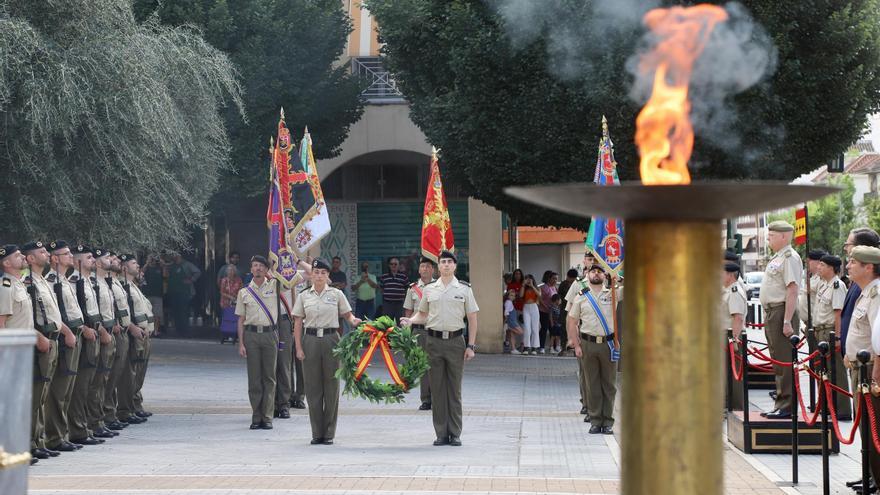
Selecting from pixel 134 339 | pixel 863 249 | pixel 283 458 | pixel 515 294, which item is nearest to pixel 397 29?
pixel 515 294

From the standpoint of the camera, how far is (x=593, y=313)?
49.4ft

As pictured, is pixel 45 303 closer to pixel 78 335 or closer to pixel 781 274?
pixel 78 335

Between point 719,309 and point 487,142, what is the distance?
19479 mm

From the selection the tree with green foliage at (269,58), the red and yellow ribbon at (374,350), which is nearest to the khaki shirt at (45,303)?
the red and yellow ribbon at (374,350)

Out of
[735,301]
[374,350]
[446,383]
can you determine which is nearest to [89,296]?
[374,350]

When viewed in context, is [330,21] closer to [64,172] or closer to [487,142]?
[487,142]

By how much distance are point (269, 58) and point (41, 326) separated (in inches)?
555

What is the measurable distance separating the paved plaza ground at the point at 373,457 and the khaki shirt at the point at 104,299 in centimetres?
134

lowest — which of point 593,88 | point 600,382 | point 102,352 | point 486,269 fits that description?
point 600,382

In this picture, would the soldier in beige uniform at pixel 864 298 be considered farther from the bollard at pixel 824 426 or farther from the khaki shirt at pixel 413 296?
the khaki shirt at pixel 413 296

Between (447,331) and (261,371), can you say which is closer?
(447,331)

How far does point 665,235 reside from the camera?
4.01 metres

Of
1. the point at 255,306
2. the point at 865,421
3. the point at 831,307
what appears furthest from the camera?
the point at 255,306

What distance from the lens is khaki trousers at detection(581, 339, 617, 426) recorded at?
48.3 ft
